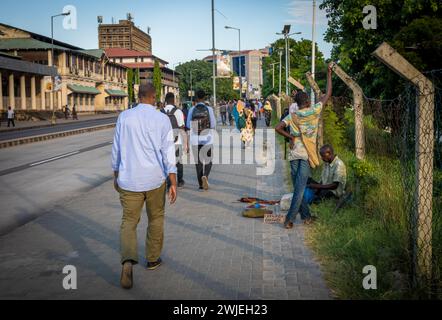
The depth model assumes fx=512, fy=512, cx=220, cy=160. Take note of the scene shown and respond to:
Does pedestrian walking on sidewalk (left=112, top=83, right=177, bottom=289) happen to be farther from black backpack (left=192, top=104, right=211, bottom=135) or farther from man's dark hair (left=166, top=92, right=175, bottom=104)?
black backpack (left=192, top=104, right=211, bottom=135)

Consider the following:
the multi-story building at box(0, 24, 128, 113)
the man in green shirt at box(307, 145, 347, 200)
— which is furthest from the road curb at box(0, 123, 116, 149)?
the man in green shirt at box(307, 145, 347, 200)

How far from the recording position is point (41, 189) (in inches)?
429

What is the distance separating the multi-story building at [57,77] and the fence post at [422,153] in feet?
145

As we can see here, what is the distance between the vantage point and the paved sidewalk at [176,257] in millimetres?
4582

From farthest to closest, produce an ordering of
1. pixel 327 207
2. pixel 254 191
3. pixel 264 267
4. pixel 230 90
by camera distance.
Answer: pixel 230 90, pixel 254 191, pixel 327 207, pixel 264 267

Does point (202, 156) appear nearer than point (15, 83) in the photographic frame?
Yes

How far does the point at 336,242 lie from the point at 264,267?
103 centimetres

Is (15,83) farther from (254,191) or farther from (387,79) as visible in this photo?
(254,191)

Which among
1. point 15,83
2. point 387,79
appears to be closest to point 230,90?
point 15,83

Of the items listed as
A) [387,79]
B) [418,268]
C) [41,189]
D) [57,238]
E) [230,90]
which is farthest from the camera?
[230,90]

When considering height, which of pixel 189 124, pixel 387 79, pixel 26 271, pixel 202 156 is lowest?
pixel 26 271

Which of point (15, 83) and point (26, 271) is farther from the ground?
point (15, 83)

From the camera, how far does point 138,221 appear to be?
5055 mm

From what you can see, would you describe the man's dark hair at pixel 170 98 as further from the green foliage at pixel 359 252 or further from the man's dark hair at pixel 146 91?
the man's dark hair at pixel 146 91
